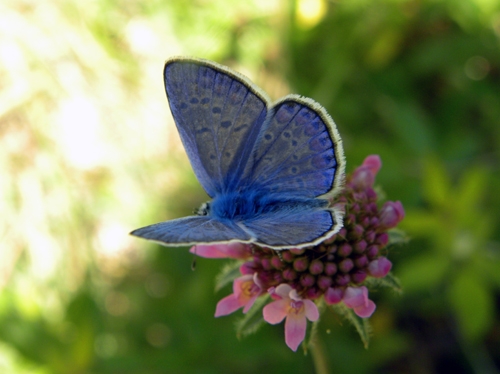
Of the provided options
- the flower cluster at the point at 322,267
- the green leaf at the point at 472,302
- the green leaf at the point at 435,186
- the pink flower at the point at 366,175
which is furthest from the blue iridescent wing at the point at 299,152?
the green leaf at the point at 472,302

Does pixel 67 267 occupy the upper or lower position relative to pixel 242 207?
lower

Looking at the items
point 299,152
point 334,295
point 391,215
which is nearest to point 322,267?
point 334,295

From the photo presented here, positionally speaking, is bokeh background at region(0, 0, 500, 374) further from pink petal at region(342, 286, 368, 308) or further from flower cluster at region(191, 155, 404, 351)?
pink petal at region(342, 286, 368, 308)

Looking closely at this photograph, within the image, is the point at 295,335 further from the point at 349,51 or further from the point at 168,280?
the point at 349,51

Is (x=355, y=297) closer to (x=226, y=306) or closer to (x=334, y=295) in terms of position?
(x=334, y=295)

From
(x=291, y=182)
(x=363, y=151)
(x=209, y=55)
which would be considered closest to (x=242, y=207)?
(x=291, y=182)
